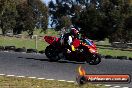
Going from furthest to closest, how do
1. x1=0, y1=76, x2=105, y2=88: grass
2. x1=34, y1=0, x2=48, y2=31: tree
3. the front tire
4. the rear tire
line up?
1. x1=34, y1=0, x2=48, y2=31: tree
2. the front tire
3. the rear tire
4. x1=0, y1=76, x2=105, y2=88: grass

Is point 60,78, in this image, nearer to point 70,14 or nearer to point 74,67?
point 74,67

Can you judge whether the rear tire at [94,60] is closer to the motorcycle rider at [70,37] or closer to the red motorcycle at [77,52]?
the red motorcycle at [77,52]

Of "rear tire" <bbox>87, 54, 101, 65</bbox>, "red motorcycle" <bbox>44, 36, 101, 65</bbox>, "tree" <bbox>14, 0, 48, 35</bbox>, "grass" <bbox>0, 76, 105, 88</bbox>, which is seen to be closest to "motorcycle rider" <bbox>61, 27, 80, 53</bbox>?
"red motorcycle" <bbox>44, 36, 101, 65</bbox>

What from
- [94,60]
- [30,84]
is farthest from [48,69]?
[30,84]

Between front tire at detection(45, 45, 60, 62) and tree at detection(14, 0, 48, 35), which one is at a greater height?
front tire at detection(45, 45, 60, 62)

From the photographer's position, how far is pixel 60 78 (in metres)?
14.4

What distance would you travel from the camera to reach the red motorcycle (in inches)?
771

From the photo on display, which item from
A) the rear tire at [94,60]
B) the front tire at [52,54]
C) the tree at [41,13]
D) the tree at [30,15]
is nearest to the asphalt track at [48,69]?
the rear tire at [94,60]

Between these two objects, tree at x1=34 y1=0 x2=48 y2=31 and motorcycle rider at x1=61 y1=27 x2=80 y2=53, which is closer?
motorcycle rider at x1=61 y1=27 x2=80 y2=53

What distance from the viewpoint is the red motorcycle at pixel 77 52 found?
64.2ft

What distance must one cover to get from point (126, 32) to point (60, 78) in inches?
2055

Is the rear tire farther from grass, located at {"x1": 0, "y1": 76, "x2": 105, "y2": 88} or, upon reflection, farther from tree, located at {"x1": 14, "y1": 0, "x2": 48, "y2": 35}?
tree, located at {"x1": 14, "y1": 0, "x2": 48, "y2": 35}

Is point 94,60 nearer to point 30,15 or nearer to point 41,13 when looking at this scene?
point 30,15

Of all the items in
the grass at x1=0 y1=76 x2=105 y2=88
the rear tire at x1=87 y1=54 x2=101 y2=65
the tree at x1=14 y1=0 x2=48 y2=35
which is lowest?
the tree at x1=14 y1=0 x2=48 y2=35
